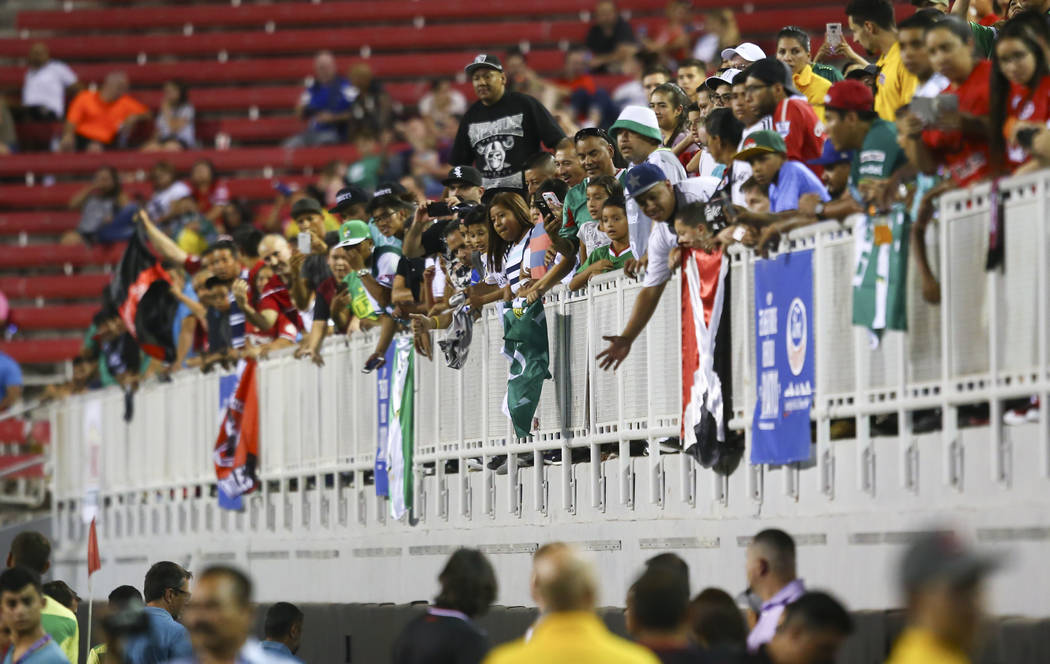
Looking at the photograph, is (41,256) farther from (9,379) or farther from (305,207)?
(305,207)

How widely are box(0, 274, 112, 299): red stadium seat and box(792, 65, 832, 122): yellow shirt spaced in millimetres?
16546

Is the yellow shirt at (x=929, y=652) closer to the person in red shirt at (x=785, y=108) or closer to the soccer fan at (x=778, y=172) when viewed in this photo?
the soccer fan at (x=778, y=172)

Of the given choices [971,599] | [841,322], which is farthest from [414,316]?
[971,599]

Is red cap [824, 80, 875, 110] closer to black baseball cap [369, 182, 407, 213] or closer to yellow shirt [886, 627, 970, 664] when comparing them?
yellow shirt [886, 627, 970, 664]

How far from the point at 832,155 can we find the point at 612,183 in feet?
7.27

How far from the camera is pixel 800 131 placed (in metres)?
11.4

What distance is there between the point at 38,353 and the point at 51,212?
3.37 m

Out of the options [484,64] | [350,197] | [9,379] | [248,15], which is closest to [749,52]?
[484,64]

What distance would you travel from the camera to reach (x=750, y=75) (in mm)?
11648

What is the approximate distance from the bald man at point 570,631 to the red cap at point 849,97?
4.51m

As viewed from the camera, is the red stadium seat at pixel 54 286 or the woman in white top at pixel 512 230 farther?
the red stadium seat at pixel 54 286

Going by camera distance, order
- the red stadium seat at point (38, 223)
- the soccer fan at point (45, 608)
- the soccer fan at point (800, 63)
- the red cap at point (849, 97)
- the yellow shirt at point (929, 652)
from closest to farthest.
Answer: the yellow shirt at point (929, 652) < the soccer fan at point (45, 608) < the red cap at point (849, 97) < the soccer fan at point (800, 63) < the red stadium seat at point (38, 223)

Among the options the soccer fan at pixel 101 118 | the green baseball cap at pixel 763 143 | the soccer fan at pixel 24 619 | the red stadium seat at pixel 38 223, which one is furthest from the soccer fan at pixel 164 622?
the soccer fan at pixel 101 118

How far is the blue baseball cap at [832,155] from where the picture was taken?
10.7 m
